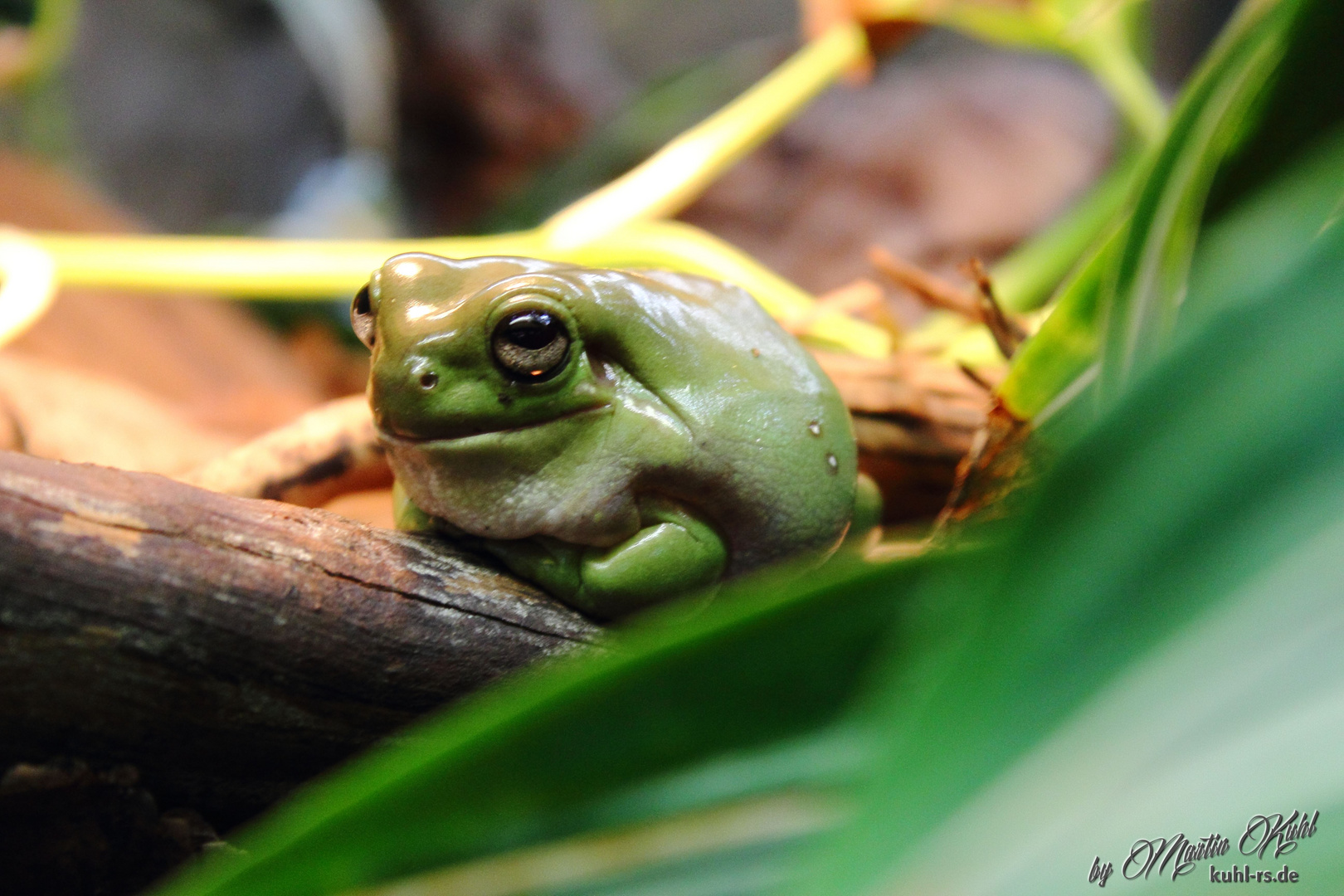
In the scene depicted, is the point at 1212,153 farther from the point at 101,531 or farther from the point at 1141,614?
the point at 101,531

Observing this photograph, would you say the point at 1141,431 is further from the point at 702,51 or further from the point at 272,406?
the point at 702,51

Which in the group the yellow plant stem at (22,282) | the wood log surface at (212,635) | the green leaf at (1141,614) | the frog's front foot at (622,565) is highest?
the yellow plant stem at (22,282)

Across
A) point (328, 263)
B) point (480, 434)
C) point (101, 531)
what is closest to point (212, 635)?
point (101, 531)

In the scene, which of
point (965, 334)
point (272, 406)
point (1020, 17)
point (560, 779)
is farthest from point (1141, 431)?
point (1020, 17)

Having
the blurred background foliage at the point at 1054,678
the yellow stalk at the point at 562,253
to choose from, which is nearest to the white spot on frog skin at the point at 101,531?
the blurred background foliage at the point at 1054,678

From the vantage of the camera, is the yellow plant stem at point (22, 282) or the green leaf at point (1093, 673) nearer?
the green leaf at point (1093, 673)

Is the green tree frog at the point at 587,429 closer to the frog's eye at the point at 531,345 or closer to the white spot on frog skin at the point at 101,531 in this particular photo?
the frog's eye at the point at 531,345

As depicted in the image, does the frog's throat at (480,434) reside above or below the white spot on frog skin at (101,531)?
above

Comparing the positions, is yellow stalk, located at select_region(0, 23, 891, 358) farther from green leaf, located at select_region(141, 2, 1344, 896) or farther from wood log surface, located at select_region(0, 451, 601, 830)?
green leaf, located at select_region(141, 2, 1344, 896)
